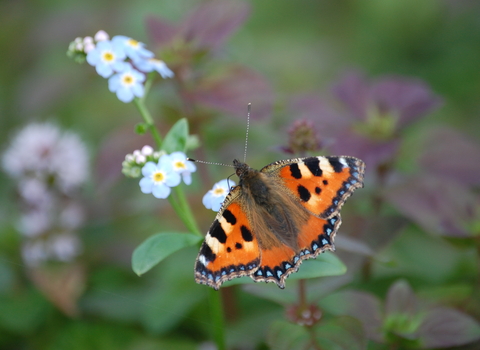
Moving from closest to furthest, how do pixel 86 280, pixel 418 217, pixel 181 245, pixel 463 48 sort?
1. pixel 181 245
2. pixel 418 217
3. pixel 86 280
4. pixel 463 48

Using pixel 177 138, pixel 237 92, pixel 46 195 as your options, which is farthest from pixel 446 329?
pixel 46 195

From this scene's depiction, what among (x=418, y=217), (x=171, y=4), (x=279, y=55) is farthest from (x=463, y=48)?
(x=418, y=217)

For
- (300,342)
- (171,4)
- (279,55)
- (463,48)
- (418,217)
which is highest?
(171,4)

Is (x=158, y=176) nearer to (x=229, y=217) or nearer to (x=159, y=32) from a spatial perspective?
(x=229, y=217)

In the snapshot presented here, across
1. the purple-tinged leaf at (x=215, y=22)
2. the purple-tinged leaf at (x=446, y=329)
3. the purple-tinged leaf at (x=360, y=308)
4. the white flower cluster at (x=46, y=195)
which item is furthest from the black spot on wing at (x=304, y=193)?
the white flower cluster at (x=46, y=195)

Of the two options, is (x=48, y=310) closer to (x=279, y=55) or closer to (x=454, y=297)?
(x=454, y=297)

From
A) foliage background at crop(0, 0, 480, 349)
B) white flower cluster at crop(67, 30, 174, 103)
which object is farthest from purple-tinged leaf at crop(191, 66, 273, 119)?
white flower cluster at crop(67, 30, 174, 103)

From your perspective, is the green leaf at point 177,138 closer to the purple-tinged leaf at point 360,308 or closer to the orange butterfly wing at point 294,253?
the orange butterfly wing at point 294,253

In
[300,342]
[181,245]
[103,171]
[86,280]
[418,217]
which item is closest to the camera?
[181,245]
